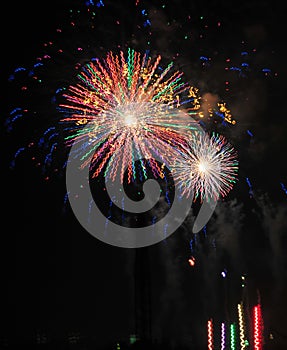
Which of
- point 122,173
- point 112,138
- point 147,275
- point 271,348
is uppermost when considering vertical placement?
point 112,138

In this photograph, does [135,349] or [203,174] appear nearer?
[135,349]

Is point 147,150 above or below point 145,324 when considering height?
above

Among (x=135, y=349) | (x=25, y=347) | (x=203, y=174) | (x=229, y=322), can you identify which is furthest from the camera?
(x=25, y=347)

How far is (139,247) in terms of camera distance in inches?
842

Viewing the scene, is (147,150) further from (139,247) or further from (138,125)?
(139,247)

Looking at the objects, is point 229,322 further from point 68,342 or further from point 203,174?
point 68,342

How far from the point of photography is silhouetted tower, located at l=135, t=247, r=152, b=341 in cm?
2134

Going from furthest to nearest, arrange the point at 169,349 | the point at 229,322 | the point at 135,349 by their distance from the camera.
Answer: the point at 169,349 < the point at 229,322 < the point at 135,349

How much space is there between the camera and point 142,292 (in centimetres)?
2136

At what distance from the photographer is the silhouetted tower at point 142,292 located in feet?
70.0

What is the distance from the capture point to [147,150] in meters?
23.1

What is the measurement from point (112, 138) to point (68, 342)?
4669 centimetres

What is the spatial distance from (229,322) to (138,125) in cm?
1475

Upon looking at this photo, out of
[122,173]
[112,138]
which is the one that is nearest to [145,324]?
[122,173]
